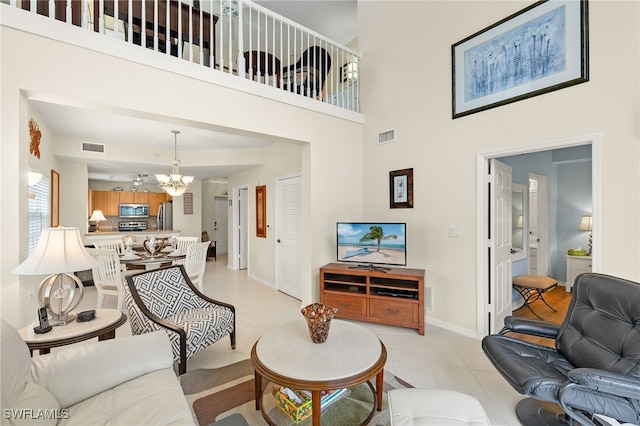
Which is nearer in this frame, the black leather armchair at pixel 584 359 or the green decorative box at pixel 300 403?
the black leather armchair at pixel 584 359

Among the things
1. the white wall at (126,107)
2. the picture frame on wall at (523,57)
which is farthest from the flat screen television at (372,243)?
the picture frame on wall at (523,57)

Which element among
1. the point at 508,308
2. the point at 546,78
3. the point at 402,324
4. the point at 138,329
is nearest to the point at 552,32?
the point at 546,78

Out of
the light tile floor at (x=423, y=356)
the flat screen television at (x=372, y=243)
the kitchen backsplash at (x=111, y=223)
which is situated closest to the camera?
the light tile floor at (x=423, y=356)

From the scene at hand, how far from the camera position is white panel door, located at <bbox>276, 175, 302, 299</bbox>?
4.84m

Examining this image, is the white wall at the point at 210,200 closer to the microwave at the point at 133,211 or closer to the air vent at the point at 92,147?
the microwave at the point at 133,211

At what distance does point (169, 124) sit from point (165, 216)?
20.6 feet

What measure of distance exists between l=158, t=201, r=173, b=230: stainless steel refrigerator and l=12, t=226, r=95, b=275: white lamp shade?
25.4 ft

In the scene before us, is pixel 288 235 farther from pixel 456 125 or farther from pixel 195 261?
pixel 456 125

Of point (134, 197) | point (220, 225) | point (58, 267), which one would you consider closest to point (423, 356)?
point (58, 267)

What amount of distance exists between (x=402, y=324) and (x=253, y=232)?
3809 mm

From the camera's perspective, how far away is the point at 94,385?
5.05 feet

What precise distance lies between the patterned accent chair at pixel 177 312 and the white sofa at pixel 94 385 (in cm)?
55

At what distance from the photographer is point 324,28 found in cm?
539

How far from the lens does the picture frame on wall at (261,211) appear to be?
574 cm
